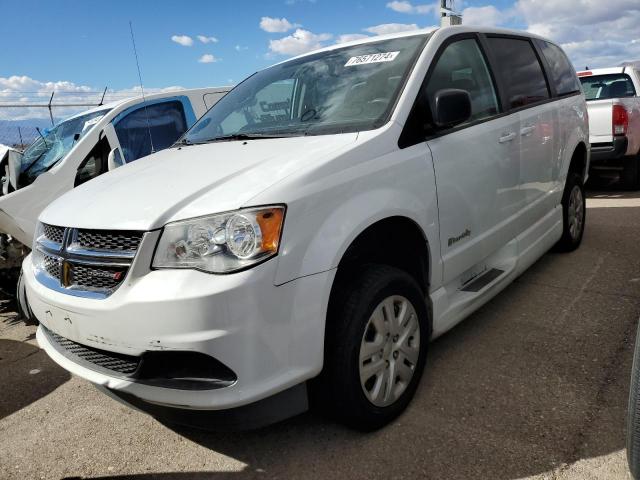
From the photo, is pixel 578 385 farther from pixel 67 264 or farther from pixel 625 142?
pixel 625 142

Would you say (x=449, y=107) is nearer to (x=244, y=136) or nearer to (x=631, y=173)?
(x=244, y=136)

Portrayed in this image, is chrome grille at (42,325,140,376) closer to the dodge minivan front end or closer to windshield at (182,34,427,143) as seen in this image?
the dodge minivan front end

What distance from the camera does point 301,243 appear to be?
6.44 feet

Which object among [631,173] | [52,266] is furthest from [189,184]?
[631,173]

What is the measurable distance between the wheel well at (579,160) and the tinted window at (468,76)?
1.68 meters

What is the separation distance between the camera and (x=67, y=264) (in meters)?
2.23

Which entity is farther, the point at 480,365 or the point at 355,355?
the point at 480,365

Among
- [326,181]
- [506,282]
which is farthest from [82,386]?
[506,282]

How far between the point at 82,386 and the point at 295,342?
188 cm

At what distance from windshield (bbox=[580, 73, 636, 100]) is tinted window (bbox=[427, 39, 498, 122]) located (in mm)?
5781

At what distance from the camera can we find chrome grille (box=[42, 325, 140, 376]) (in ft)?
6.84

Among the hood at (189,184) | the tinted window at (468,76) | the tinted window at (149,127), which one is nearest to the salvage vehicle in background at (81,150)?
the tinted window at (149,127)

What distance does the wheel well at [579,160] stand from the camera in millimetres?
4586

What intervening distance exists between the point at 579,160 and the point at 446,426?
330 cm
